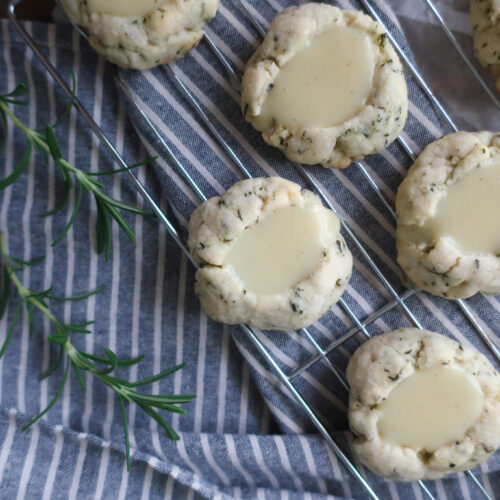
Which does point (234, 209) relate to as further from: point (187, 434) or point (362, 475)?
point (362, 475)

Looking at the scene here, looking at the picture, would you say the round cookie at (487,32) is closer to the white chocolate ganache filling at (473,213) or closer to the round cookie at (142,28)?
the white chocolate ganache filling at (473,213)

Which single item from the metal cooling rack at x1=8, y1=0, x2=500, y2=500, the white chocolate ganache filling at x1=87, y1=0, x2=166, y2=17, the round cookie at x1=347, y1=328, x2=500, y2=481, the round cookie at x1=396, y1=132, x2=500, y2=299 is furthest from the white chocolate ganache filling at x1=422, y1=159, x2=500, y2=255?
the white chocolate ganache filling at x1=87, y1=0, x2=166, y2=17

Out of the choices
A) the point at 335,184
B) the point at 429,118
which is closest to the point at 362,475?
the point at 335,184

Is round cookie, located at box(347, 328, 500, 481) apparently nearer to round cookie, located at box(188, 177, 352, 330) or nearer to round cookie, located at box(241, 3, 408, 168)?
round cookie, located at box(188, 177, 352, 330)

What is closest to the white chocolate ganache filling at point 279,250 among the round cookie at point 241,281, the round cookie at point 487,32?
the round cookie at point 241,281

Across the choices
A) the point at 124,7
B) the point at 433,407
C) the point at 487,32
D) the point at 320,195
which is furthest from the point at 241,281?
the point at 487,32

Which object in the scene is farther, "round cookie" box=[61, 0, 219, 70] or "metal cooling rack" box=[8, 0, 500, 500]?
"metal cooling rack" box=[8, 0, 500, 500]
